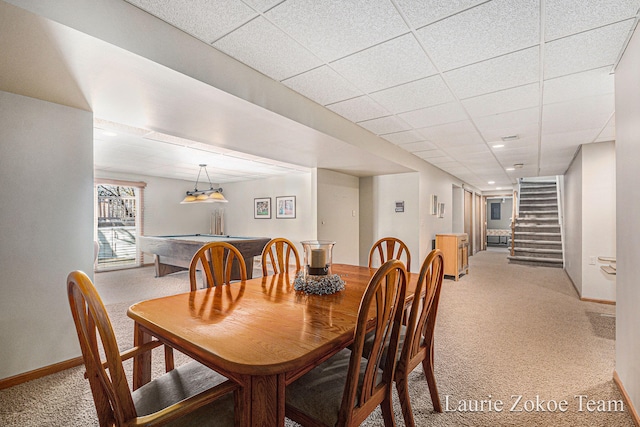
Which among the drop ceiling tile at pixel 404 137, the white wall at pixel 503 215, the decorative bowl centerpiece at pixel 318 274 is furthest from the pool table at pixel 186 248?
the white wall at pixel 503 215

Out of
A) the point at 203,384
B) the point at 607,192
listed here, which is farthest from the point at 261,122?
the point at 607,192

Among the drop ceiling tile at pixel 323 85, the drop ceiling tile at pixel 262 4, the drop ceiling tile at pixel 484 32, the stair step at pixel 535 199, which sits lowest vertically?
the stair step at pixel 535 199

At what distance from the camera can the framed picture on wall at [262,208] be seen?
7.83 metres

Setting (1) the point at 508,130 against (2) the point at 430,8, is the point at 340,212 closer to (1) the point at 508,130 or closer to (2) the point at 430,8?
(1) the point at 508,130

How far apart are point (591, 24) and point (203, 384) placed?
8.95ft

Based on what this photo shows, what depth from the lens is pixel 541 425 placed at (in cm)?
172

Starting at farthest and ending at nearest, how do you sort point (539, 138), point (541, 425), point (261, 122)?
point (539, 138)
point (261, 122)
point (541, 425)

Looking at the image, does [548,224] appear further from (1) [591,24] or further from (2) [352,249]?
(1) [591,24]

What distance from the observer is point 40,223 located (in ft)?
7.48

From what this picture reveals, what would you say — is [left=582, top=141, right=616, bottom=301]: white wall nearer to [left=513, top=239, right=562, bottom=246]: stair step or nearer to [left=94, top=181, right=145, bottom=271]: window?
[left=513, top=239, right=562, bottom=246]: stair step

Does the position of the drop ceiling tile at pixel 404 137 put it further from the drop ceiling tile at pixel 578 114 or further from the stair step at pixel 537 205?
the stair step at pixel 537 205

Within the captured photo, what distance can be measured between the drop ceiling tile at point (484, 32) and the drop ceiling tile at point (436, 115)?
2.90 feet

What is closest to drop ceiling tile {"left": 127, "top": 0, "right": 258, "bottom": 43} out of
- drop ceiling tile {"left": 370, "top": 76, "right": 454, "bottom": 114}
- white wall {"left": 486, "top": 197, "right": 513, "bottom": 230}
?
drop ceiling tile {"left": 370, "top": 76, "right": 454, "bottom": 114}

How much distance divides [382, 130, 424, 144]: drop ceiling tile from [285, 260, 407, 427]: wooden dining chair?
3.02m
